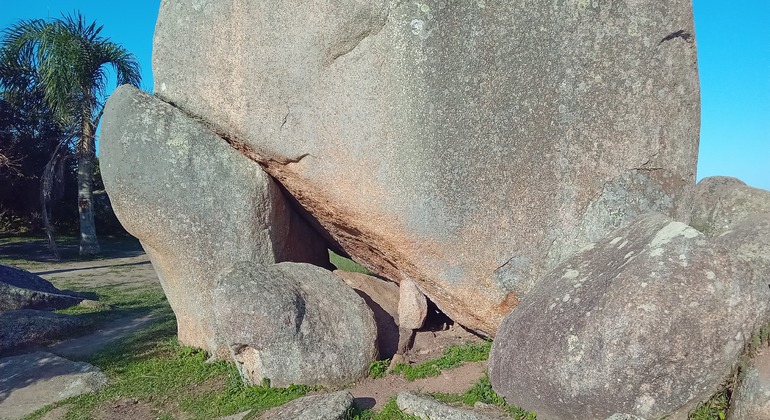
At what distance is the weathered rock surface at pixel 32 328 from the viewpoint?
7301mm

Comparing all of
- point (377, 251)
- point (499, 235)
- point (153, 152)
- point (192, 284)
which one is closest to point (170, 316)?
point (192, 284)

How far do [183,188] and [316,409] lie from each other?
295 centimetres

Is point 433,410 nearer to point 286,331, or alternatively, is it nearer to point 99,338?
point 286,331

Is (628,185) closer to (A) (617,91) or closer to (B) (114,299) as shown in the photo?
(A) (617,91)

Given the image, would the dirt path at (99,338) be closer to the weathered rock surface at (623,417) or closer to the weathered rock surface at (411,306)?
the weathered rock surface at (411,306)

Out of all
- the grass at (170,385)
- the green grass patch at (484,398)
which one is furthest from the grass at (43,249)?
the green grass patch at (484,398)

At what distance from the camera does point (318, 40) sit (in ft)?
19.4

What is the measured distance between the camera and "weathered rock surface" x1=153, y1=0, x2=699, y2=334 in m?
5.71

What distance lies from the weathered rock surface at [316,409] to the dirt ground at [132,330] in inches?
15.4

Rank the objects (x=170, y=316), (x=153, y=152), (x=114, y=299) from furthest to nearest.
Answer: (x=114, y=299) → (x=170, y=316) → (x=153, y=152)

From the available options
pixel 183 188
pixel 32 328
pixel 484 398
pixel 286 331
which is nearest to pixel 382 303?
pixel 286 331

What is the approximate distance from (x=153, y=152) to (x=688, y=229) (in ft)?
17.0

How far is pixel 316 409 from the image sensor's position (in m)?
4.62

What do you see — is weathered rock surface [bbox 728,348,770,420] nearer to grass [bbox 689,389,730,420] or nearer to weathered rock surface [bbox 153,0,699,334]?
grass [bbox 689,389,730,420]
